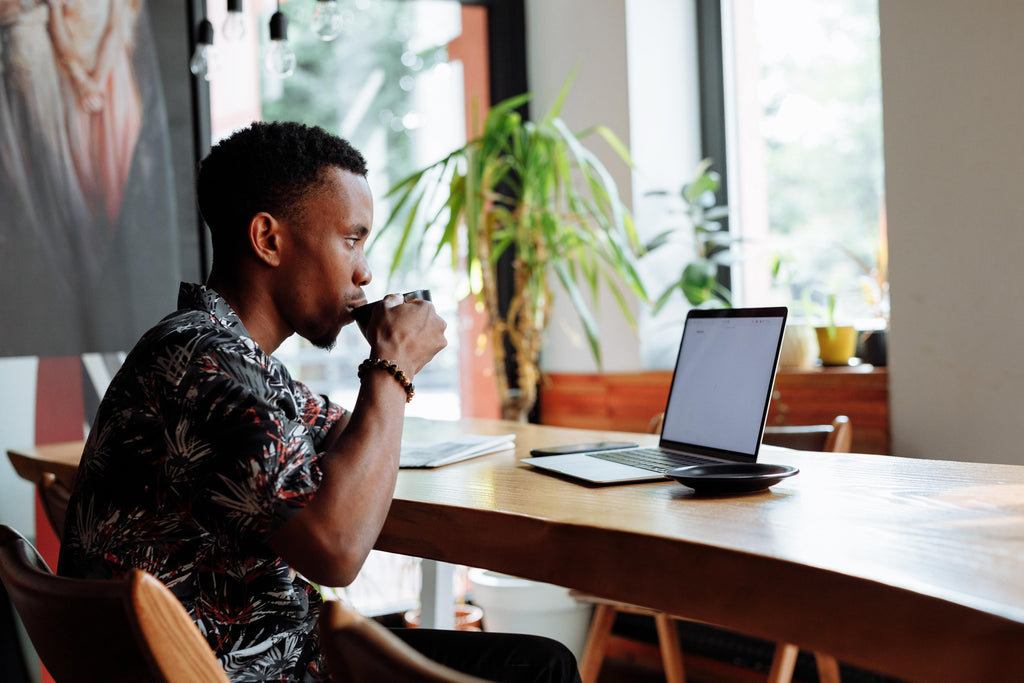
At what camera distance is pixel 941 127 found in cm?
210

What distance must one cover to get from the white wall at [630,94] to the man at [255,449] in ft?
6.00

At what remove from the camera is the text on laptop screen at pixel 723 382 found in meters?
1.35

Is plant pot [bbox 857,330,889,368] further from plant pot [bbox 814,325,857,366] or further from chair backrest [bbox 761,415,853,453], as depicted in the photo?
chair backrest [bbox 761,415,853,453]

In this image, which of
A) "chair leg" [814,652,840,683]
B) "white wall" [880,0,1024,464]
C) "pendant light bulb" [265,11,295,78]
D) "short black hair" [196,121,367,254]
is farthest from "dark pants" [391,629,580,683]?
"pendant light bulb" [265,11,295,78]

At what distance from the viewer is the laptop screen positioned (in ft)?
4.43

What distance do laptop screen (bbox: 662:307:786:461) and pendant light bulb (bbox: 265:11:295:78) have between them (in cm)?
133

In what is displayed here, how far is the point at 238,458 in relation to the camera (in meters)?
0.97

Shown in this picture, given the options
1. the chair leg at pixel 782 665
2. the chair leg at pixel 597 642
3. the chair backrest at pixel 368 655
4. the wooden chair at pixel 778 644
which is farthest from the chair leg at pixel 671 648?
the chair backrest at pixel 368 655

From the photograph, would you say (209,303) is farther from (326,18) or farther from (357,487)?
(326,18)

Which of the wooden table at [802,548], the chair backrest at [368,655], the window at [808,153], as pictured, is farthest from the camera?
the window at [808,153]

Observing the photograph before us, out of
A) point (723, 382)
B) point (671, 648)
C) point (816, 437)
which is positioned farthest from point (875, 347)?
point (723, 382)

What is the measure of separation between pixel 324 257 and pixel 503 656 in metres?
0.60

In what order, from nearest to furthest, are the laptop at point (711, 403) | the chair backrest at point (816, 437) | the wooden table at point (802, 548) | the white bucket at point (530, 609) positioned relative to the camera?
1. the wooden table at point (802, 548)
2. the laptop at point (711, 403)
3. the chair backrest at point (816, 437)
4. the white bucket at point (530, 609)

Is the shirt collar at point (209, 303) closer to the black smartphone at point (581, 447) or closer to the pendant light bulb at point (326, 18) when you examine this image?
the black smartphone at point (581, 447)
